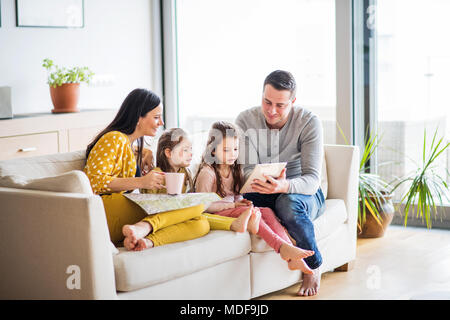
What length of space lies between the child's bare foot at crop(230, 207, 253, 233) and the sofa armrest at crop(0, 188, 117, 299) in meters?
0.68

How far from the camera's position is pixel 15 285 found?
2.46 metres

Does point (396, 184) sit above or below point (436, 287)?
above

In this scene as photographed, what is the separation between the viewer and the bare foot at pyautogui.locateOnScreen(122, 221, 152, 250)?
2469mm

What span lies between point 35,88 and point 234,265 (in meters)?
2.40

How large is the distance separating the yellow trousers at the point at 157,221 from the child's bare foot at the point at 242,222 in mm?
145

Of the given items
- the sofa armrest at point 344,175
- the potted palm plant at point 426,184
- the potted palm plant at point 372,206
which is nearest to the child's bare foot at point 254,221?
the sofa armrest at point 344,175

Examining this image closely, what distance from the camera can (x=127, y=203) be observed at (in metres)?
2.65

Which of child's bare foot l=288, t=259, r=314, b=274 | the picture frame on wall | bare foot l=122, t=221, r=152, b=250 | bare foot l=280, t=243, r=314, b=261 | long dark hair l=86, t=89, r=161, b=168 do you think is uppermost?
the picture frame on wall

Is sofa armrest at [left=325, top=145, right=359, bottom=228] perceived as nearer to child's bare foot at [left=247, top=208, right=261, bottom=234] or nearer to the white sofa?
the white sofa

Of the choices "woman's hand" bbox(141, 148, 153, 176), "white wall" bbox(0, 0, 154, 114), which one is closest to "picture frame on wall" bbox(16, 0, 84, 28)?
"white wall" bbox(0, 0, 154, 114)

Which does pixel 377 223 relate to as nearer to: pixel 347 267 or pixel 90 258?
pixel 347 267
